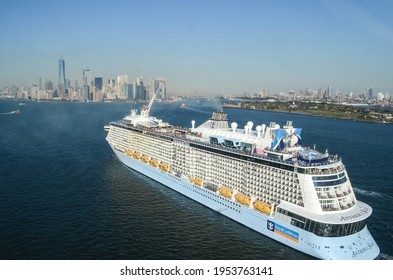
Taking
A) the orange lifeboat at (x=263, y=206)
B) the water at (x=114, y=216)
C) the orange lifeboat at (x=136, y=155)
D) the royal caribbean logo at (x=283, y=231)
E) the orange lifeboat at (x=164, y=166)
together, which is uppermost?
the orange lifeboat at (x=136, y=155)

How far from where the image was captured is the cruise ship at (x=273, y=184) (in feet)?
61.0

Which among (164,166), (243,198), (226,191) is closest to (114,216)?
(226,191)

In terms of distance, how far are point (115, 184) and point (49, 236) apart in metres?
11.1

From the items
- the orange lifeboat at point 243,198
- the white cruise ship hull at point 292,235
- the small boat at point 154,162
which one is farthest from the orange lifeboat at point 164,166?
the orange lifeboat at point 243,198

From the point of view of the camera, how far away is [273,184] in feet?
70.6

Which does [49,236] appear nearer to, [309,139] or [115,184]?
[115,184]

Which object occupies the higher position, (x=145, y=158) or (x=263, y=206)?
(x=145, y=158)

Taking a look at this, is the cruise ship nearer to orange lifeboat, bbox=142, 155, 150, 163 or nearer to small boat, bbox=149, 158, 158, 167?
small boat, bbox=149, 158, 158, 167

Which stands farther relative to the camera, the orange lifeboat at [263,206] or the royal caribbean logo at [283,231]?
the orange lifeboat at [263,206]

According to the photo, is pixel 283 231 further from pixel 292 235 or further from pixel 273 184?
pixel 273 184

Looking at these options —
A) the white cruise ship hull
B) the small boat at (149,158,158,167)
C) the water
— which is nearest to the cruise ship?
the white cruise ship hull

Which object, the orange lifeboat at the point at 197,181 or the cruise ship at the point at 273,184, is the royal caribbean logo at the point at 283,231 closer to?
the cruise ship at the point at 273,184

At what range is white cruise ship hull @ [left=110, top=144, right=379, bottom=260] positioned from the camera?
18234mm

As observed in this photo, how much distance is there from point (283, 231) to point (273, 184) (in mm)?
2912
